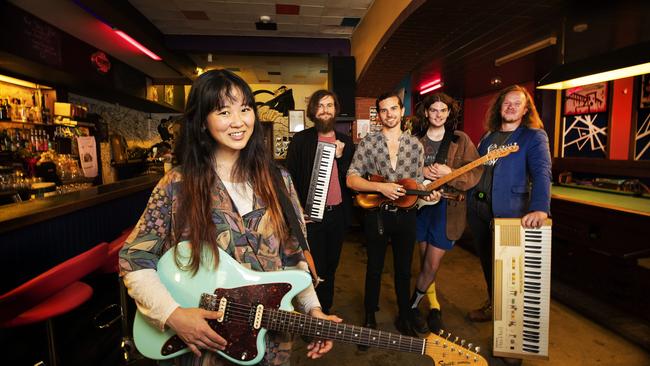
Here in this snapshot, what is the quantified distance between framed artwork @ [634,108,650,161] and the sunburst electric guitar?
16.4 feet

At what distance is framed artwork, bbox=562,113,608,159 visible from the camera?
5020mm

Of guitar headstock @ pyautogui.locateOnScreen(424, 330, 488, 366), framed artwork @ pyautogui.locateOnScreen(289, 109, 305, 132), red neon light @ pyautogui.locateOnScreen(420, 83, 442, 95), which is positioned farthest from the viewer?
red neon light @ pyautogui.locateOnScreen(420, 83, 442, 95)

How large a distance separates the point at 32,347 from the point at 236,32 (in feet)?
17.7

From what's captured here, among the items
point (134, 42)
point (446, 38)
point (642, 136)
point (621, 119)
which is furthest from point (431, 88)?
point (134, 42)

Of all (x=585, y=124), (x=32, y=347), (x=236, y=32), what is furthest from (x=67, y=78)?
(x=585, y=124)

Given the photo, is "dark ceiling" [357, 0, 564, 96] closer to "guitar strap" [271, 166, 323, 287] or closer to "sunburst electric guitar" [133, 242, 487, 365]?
"guitar strap" [271, 166, 323, 287]

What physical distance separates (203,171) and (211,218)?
0.17 meters

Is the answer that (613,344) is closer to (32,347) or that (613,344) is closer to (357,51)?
(32,347)

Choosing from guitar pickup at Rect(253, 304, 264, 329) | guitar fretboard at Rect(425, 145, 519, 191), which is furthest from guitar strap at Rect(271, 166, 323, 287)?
guitar fretboard at Rect(425, 145, 519, 191)

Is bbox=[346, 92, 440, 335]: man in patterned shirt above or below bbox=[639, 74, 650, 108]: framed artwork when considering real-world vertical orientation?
below

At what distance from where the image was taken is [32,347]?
208cm

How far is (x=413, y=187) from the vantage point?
2.30 metres

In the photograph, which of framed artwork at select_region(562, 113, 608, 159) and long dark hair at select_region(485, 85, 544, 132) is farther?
framed artwork at select_region(562, 113, 608, 159)

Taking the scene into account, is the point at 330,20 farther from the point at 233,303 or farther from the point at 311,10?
the point at 233,303
